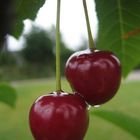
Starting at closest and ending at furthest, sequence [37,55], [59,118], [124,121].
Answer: [59,118]
[124,121]
[37,55]

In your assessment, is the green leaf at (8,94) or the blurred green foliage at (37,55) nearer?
the green leaf at (8,94)

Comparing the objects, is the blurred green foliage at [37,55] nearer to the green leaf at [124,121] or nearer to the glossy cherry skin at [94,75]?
the green leaf at [124,121]

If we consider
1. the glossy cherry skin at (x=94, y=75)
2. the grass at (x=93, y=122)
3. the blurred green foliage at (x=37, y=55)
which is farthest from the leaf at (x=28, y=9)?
the blurred green foliage at (x=37, y=55)

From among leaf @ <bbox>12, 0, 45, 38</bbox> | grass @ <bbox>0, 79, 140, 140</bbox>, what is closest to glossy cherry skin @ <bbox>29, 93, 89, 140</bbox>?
leaf @ <bbox>12, 0, 45, 38</bbox>

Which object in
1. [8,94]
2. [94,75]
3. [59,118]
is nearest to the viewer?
[59,118]

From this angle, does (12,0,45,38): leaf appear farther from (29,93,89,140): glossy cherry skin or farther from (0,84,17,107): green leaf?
(0,84,17,107): green leaf

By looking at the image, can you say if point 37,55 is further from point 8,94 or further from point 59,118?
point 59,118

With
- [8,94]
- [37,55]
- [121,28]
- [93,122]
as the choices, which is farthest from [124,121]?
[37,55]
